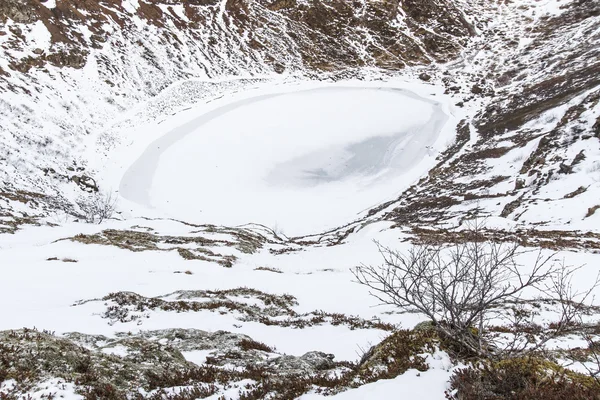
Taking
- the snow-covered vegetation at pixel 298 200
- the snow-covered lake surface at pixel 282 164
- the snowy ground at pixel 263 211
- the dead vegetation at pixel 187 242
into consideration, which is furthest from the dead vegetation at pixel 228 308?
the snow-covered lake surface at pixel 282 164

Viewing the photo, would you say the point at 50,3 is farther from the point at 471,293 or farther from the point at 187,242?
the point at 471,293

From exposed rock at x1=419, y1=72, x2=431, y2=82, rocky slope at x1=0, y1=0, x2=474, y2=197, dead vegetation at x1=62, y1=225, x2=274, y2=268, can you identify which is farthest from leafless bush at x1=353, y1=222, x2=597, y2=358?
exposed rock at x1=419, y1=72, x2=431, y2=82

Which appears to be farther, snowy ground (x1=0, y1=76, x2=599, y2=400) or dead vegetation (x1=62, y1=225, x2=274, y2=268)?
dead vegetation (x1=62, y1=225, x2=274, y2=268)

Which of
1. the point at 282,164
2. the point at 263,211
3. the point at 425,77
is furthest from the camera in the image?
the point at 425,77

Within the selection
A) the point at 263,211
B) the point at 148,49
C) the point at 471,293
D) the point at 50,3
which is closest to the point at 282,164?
the point at 263,211

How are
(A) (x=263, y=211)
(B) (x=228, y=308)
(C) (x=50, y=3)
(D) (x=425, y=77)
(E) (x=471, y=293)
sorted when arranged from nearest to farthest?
1. (E) (x=471, y=293)
2. (B) (x=228, y=308)
3. (A) (x=263, y=211)
4. (C) (x=50, y=3)
5. (D) (x=425, y=77)

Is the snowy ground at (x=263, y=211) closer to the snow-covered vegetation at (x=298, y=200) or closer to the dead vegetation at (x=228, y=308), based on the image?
the snow-covered vegetation at (x=298, y=200)

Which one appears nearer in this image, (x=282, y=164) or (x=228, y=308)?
(x=228, y=308)

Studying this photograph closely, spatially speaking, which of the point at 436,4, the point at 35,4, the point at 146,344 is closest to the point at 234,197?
the point at 146,344

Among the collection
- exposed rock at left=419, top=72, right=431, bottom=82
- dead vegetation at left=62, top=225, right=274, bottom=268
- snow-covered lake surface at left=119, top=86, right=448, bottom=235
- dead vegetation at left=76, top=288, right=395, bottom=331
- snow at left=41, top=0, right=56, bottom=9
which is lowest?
dead vegetation at left=76, top=288, right=395, bottom=331

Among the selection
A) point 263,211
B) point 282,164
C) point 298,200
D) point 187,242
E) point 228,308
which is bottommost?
point 228,308

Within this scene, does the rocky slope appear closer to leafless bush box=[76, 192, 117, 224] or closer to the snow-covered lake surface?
leafless bush box=[76, 192, 117, 224]
